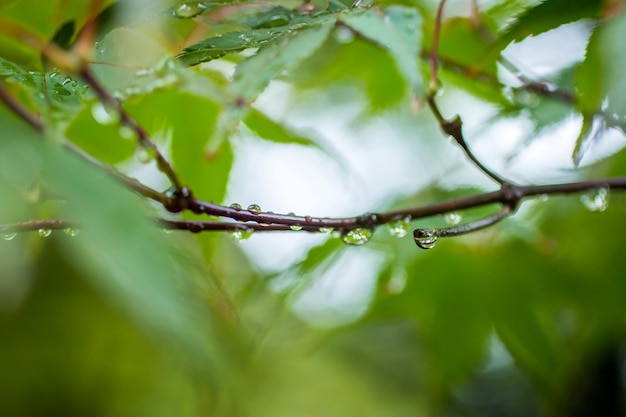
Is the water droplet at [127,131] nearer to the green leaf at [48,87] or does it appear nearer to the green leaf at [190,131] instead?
the green leaf at [48,87]

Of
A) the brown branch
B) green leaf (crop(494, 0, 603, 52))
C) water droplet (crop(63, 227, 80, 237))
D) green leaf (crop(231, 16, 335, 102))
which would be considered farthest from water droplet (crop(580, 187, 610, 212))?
water droplet (crop(63, 227, 80, 237))

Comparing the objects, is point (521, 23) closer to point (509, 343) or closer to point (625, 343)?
point (509, 343)

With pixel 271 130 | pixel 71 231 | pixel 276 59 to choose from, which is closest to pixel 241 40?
pixel 276 59

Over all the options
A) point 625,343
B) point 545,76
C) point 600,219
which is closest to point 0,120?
point 545,76

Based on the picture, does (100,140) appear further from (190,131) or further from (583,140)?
(583,140)

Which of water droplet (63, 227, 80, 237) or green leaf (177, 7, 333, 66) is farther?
green leaf (177, 7, 333, 66)

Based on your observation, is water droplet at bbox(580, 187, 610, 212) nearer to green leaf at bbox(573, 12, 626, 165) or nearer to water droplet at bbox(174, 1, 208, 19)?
green leaf at bbox(573, 12, 626, 165)

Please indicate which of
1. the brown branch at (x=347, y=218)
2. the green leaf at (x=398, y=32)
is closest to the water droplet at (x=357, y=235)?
the brown branch at (x=347, y=218)
